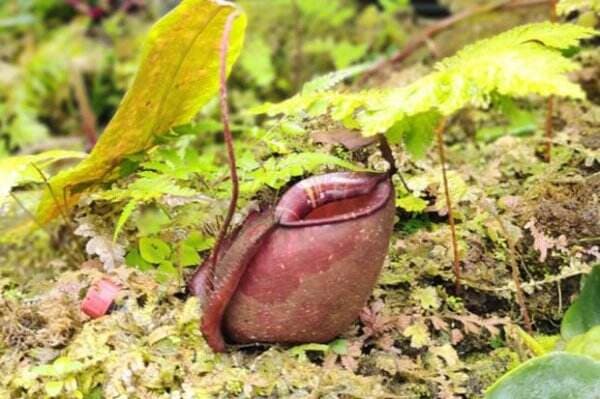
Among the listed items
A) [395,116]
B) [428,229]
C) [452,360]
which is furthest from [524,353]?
[395,116]

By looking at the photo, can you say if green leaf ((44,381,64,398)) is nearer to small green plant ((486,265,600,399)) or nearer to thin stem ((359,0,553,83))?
small green plant ((486,265,600,399))

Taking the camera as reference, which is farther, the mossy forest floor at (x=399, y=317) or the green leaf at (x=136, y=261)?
the green leaf at (x=136, y=261)

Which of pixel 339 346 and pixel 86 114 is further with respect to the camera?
pixel 86 114

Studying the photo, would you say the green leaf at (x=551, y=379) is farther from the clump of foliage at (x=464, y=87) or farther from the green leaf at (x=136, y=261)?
the green leaf at (x=136, y=261)

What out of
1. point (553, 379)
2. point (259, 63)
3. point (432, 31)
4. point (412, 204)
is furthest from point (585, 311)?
point (259, 63)

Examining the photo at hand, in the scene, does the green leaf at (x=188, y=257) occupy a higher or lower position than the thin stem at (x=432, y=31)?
higher

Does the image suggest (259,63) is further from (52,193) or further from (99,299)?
(99,299)

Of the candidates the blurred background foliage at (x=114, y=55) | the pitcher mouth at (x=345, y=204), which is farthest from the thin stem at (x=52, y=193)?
the blurred background foliage at (x=114, y=55)
